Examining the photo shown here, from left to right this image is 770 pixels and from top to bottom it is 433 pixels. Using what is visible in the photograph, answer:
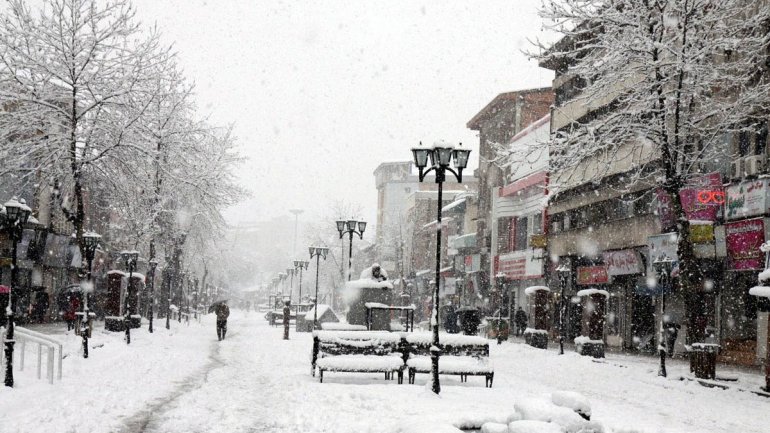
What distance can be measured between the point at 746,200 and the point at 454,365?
42.8ft

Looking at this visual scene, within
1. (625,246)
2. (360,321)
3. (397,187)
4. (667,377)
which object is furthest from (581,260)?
(397,187)

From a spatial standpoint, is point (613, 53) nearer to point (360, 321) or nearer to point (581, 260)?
point (360, 321)

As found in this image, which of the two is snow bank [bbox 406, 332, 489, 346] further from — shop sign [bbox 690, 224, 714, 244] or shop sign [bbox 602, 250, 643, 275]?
shop sign [bbox 602, 250, 643, 275]

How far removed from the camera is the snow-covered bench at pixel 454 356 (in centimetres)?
1514

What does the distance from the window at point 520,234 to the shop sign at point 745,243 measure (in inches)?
884

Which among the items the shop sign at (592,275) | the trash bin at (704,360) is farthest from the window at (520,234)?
the trash bin at (704,360)

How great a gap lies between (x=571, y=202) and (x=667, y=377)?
20997 millimetres

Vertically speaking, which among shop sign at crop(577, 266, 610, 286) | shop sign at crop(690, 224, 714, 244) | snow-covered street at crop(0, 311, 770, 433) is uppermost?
shop sign at crop(690, 224, 714, 244)

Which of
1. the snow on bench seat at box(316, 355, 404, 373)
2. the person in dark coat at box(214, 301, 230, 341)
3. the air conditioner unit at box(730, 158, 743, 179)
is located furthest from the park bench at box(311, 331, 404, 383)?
the person in dark coat at box(214, 301, 230, 341)

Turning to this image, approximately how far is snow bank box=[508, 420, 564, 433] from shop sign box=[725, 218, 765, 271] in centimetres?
1838

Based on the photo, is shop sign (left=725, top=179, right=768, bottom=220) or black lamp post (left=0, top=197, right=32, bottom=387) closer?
black lamp post (left=0, top=197, right=32, bottom=387)

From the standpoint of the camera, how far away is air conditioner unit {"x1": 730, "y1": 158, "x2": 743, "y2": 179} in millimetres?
23625

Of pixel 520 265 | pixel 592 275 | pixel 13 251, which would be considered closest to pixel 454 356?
pixel 13 251

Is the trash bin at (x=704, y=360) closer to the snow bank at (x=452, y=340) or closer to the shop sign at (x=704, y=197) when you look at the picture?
the snow bank at (x=452, y=340)
